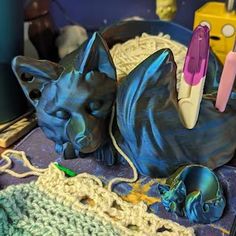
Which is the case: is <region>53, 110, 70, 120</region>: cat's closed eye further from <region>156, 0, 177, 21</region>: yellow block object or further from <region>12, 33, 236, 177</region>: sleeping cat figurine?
<region>156, 0, 177, 21</region>: yellow block object

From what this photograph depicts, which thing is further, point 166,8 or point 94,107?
point 166,8

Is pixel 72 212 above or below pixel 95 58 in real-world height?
below

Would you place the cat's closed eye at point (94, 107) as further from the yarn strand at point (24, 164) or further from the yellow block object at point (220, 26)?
the yellow block object at point (220, 26)

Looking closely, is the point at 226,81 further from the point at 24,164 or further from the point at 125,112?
the point at 24,164

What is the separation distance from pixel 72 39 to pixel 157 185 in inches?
10.7

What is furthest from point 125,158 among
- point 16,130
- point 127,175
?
point 16,130

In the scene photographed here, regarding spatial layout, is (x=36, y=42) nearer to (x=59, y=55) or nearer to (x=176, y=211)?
(x=59, y=55)

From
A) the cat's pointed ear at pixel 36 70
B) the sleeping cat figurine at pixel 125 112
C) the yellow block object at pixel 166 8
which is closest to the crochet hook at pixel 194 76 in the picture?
the sleeping cat figurine at pixel 125 112

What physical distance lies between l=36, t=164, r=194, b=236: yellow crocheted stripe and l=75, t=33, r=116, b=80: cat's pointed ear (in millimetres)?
98

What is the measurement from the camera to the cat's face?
16.5 inches

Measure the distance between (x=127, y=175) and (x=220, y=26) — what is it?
221 mm

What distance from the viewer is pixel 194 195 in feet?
1.31

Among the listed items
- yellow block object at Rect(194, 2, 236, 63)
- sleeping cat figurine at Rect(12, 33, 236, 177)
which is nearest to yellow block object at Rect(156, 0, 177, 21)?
yellow block object at Rect(194, 2, 236, 63)

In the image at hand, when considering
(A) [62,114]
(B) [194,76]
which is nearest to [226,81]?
(B) [194,76]
